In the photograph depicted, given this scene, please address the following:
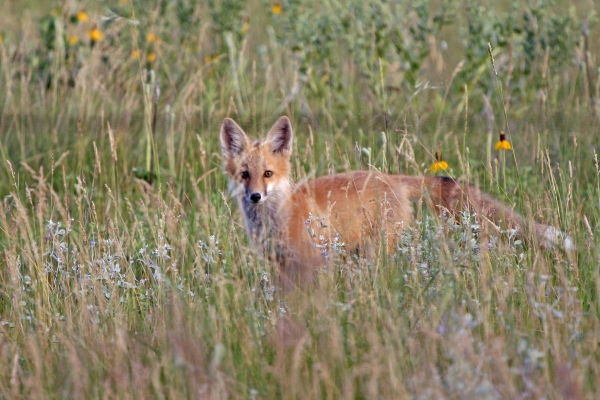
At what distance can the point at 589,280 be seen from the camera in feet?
10.6

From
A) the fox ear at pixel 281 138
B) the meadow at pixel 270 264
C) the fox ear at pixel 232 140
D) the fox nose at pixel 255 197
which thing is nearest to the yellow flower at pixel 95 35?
the meadow at pixel 270 264

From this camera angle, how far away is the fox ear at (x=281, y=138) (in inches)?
203

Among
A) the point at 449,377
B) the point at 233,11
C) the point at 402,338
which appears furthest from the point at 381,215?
the point at 233,11

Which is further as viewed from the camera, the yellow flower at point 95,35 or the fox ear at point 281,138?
the yellow flower at point 95,35

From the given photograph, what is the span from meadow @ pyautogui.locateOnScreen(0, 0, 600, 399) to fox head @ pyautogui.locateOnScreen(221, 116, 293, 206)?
0.20 metres

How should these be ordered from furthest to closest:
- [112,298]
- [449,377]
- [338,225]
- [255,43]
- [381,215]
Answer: [255,43]
[338,225]
[381,215]
[112,298]
[449,377]

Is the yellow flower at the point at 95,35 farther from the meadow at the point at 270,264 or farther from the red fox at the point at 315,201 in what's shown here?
the red fox at the point at 315,201

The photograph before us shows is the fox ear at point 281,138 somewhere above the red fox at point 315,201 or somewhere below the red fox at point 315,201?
above

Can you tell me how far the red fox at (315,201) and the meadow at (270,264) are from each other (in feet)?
0.50

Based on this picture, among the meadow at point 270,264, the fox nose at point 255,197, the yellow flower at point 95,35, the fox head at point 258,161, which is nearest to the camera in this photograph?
the meadow at point 270,264

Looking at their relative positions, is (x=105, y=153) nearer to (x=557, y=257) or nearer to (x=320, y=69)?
(x=320, y=69)

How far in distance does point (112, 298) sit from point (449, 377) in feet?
5.95

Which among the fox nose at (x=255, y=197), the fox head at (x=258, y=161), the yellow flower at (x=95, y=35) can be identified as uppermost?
the yellow flower at (x=95, y=35)

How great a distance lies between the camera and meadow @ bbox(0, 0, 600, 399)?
8.38ft
